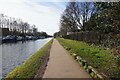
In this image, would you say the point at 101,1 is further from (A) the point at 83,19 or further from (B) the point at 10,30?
(B) the point at 10,30

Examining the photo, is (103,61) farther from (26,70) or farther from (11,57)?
(11,57)

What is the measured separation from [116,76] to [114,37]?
1.95 metres

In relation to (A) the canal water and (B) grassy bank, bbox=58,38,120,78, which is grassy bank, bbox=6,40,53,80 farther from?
(B) grassy bank, bbox=58,38,120,78

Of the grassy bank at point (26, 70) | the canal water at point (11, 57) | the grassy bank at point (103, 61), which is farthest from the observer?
the canal water at point (11, 57)

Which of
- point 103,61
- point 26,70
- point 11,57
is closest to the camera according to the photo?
point 26,70

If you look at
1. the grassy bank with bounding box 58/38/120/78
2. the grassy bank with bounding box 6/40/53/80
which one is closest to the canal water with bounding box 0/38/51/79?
the grassy bank with bounding box 6/40/53/80

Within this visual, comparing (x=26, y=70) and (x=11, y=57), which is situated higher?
(x=26, y=70)

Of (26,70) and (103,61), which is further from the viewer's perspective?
(103,61)

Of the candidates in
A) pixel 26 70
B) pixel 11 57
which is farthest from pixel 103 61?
pixel 11 57

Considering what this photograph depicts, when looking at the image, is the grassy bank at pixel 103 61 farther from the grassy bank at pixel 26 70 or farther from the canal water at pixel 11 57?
the canal water at pixel 11 57

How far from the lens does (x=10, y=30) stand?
3841 inches

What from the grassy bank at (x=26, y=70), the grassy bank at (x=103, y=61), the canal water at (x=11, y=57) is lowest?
the canal water at (x=11, y=57)

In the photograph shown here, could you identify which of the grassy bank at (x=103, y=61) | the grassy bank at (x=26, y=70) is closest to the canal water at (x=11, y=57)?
the grassy bank at (x=26, y=70)

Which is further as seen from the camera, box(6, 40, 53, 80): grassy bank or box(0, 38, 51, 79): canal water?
box(0, 38, 51, 79): canal water
